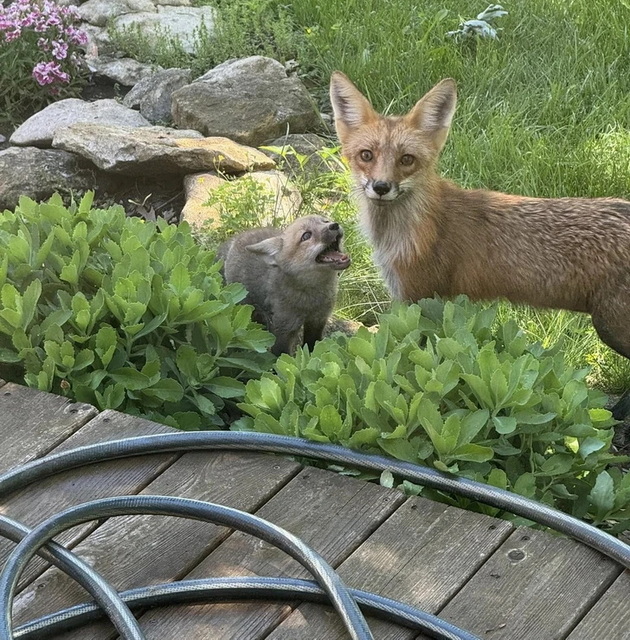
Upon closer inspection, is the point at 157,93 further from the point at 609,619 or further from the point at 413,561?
the point at 609,619

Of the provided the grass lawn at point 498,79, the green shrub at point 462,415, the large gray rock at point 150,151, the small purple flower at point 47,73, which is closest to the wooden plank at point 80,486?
the green shrub at point 462,415

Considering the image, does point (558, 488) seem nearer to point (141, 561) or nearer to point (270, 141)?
point (141, 561)

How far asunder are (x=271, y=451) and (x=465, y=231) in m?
2.23

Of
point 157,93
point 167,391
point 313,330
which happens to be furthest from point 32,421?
point 157,93

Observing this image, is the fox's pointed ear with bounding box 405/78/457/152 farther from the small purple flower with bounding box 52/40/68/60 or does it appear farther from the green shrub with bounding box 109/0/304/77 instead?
the small purple flower with bounding box 52/40/68/60

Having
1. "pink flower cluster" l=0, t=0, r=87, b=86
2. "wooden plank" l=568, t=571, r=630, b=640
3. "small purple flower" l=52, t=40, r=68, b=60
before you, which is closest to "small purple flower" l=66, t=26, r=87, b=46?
"pink flower cluster" l=0, t=0, r=87, b=86

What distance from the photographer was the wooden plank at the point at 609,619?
240 centimetres

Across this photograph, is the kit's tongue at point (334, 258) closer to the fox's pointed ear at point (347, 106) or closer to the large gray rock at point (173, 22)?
the fox's pointed ear at point (347, 106)

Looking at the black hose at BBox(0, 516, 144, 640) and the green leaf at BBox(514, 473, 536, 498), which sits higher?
the black hose at BBox(0, 516, 144, 640)

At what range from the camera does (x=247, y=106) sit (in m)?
8.03

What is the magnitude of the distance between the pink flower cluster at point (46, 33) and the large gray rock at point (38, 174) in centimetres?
122

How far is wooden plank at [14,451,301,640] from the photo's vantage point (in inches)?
101

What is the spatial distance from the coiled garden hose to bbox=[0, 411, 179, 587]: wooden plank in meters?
0.03

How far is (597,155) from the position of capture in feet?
21.1
